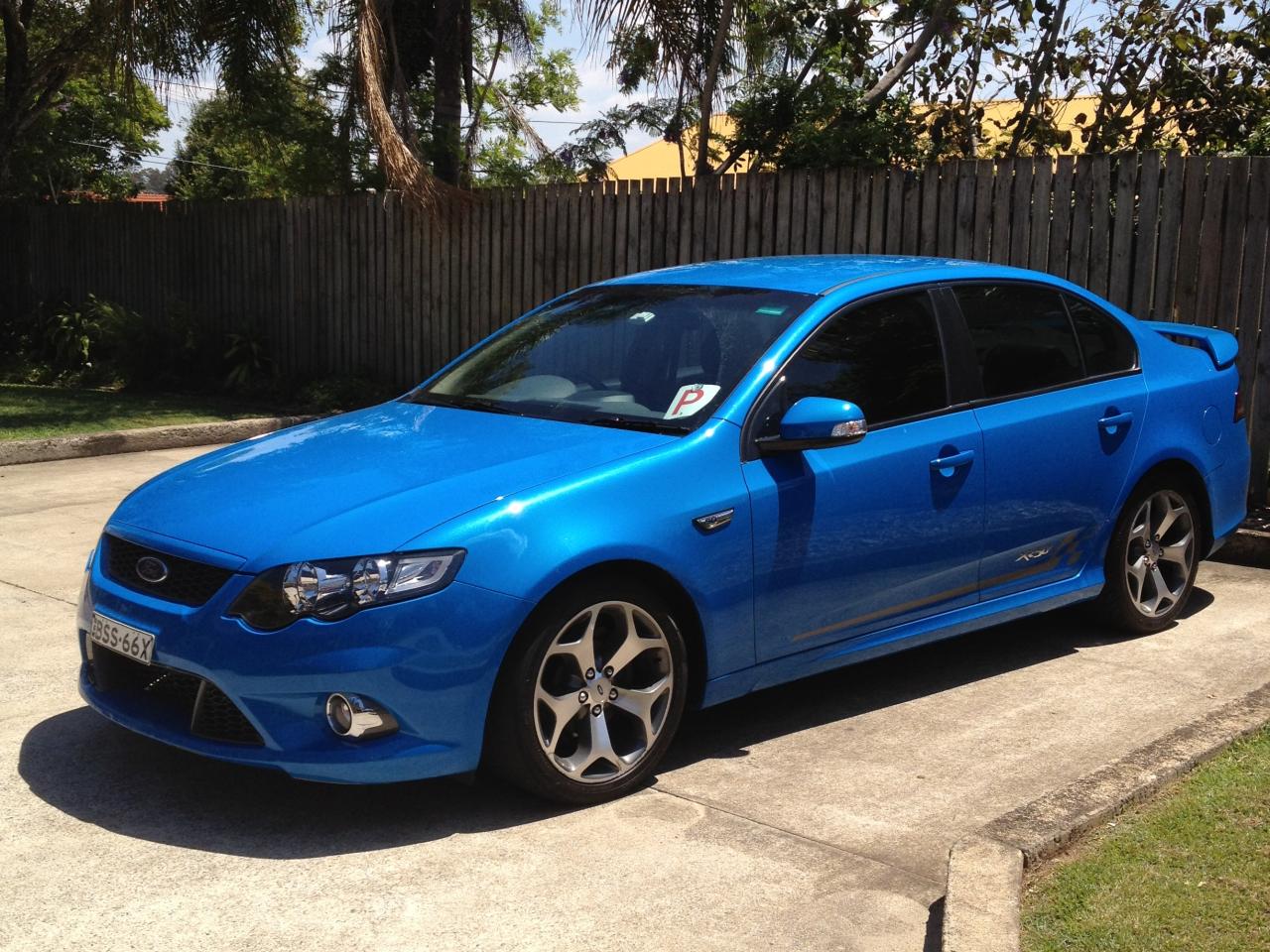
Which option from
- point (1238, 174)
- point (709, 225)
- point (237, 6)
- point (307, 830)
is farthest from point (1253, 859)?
point (237, 6)

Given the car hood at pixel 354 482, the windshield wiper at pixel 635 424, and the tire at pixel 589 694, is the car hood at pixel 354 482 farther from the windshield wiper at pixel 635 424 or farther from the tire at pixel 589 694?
the tire at pixel 589 694

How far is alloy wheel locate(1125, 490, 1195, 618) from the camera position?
20.6ft

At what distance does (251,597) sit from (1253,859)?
2860mm

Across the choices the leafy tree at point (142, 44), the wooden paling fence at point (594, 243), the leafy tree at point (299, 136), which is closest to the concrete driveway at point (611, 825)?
the wooden paling fence at point (594, 243)

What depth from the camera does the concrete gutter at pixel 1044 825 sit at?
3.47m

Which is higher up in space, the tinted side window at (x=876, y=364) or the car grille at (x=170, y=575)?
the tinted side window at (x=876, y=364)

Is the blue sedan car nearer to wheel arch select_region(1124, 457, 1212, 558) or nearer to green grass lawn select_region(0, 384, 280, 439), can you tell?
wheel arch select_region(1124, 457, 1212, 558)

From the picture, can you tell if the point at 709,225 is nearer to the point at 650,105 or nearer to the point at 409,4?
the point at 409,4

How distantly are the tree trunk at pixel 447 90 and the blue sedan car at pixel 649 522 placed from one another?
1044 cm

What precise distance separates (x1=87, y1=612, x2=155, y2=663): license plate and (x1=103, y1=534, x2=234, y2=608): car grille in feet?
0.40

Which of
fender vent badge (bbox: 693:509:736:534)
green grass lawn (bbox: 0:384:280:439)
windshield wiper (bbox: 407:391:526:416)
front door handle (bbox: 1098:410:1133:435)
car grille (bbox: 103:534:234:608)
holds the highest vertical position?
windshield wiper (bbox: 407:391:526:416)

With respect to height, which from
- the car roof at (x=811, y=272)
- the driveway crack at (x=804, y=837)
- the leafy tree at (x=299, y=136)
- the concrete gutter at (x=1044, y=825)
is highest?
the leafy tree at (x=299, y=136)

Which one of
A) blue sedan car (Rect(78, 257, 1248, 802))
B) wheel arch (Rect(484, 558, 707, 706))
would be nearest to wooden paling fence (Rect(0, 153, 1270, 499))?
blue sedan car (Rect(78, 257, 1248, 802))

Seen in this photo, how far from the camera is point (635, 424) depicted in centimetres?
495
